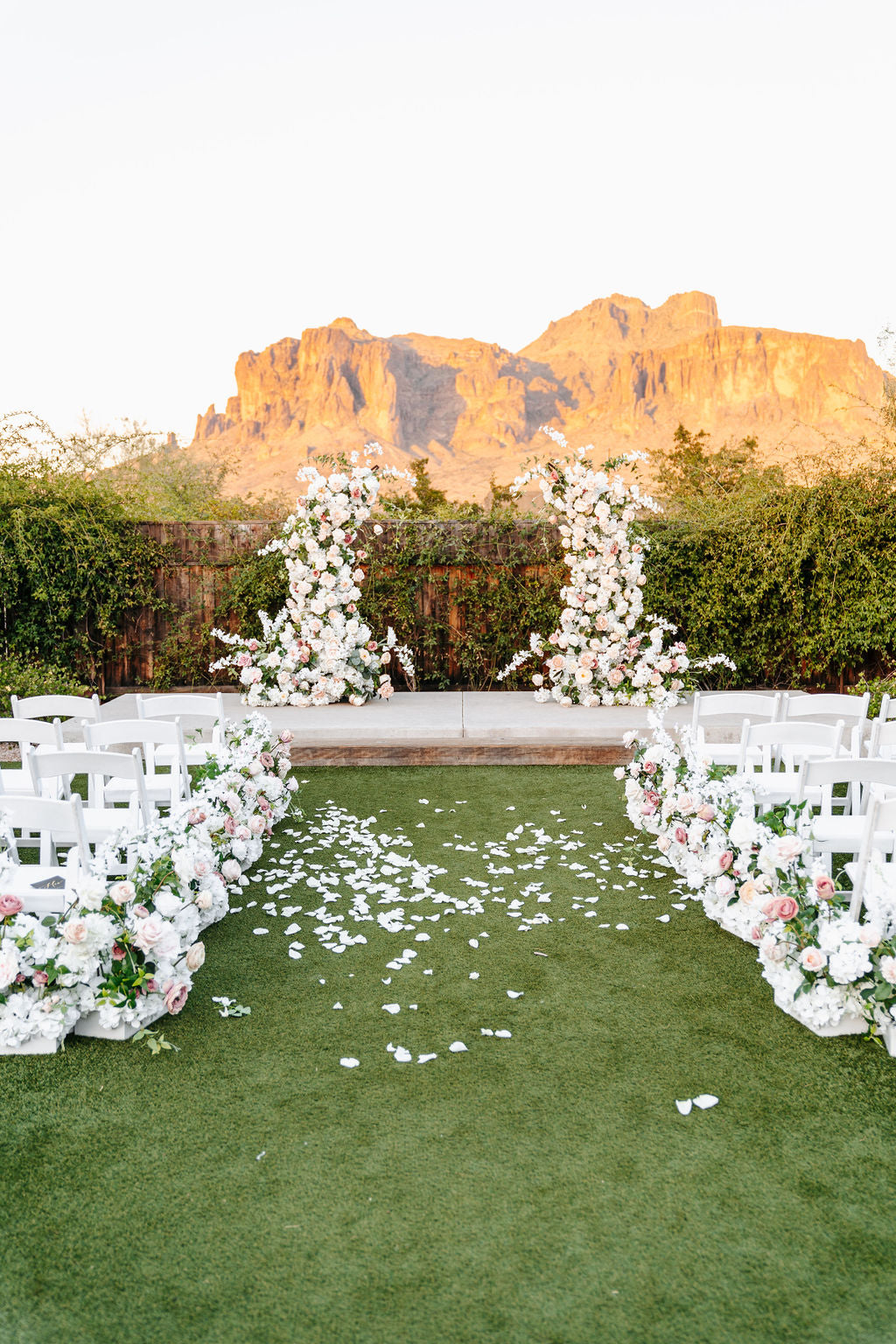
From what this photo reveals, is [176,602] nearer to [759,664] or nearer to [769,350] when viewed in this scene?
[759,664]

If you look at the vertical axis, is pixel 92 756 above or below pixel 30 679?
above

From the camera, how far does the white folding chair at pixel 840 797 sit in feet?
10.7

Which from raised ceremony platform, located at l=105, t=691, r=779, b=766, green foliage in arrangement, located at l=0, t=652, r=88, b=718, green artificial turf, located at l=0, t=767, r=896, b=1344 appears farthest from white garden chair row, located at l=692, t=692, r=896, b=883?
green foliage in arrangement, located at l=0, t=652, r=88, b=718

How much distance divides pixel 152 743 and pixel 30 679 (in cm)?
462

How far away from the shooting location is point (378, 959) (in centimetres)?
370

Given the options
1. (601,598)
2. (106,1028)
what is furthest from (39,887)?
(601,598)

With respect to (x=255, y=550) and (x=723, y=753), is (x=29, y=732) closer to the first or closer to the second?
(x=723, y=753)

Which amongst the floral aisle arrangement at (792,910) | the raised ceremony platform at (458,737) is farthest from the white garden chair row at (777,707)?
the raised ceremony platform at (458,737)

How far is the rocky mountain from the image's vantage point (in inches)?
2425

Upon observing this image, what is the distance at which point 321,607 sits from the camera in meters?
8.26

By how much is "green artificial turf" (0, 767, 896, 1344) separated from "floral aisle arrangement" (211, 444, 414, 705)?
4.90 metres

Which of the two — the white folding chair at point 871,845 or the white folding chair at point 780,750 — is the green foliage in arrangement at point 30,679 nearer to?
the white folding chair at point 780,750

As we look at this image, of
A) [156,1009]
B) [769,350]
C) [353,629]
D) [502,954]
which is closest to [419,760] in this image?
[353,629]

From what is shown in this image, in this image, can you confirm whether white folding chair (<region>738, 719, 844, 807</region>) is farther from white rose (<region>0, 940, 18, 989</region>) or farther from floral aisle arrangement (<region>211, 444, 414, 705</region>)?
floral aisle arrangement (<region>211, 444, 414, 705</region>)
